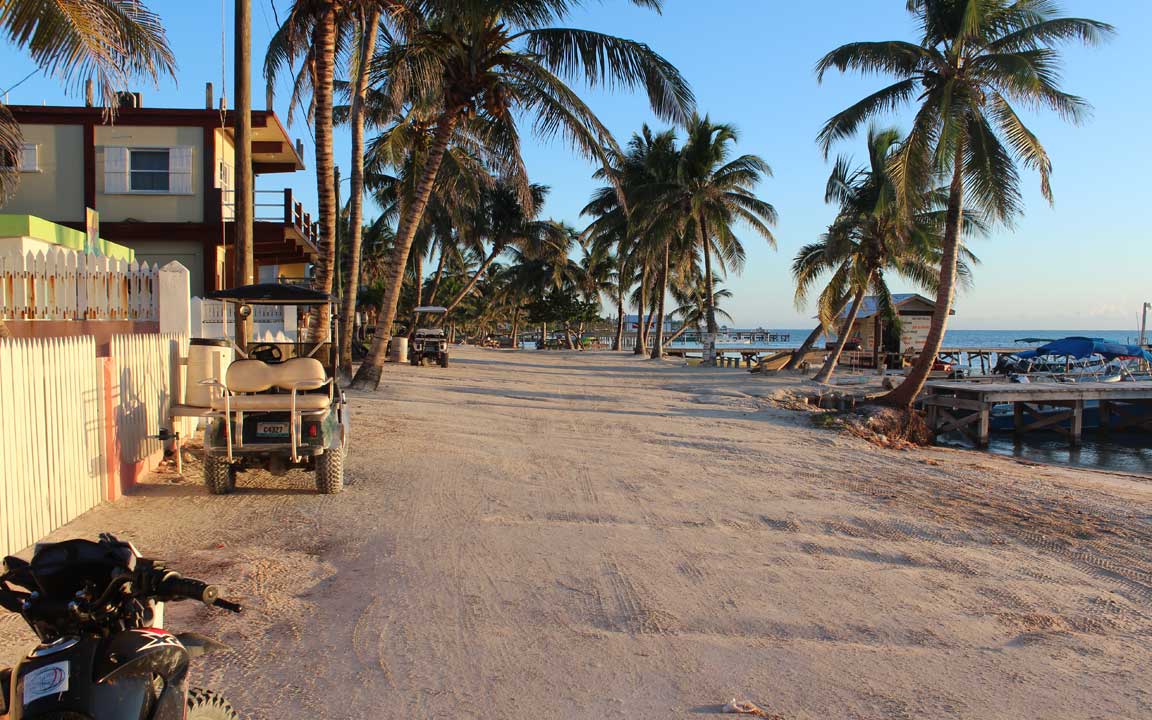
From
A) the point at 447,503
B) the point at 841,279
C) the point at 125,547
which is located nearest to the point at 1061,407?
the point at 841,279

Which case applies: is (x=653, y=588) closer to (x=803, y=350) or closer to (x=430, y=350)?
(x=430, y=350)

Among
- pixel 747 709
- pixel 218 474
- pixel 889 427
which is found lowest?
pixel 889 427

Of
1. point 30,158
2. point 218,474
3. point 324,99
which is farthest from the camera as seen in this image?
point 30,158

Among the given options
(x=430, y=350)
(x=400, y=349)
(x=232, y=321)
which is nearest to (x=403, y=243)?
(x=232, y=321)

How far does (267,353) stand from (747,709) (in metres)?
7.31

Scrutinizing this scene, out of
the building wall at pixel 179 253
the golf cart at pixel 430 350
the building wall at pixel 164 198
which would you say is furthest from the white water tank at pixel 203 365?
the golf cart at pixel 430 350

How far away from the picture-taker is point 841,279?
2725 cm

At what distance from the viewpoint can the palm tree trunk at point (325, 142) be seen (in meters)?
15.3

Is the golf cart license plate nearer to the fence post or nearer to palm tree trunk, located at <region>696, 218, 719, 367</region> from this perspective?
the fence post

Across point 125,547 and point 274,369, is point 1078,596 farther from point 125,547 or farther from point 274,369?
point 274,369

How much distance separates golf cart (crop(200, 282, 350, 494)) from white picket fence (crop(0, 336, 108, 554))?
3.26ft

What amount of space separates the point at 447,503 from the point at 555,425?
23.1 feet

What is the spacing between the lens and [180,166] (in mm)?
21219

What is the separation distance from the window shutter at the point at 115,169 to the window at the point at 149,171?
206 millimetres
